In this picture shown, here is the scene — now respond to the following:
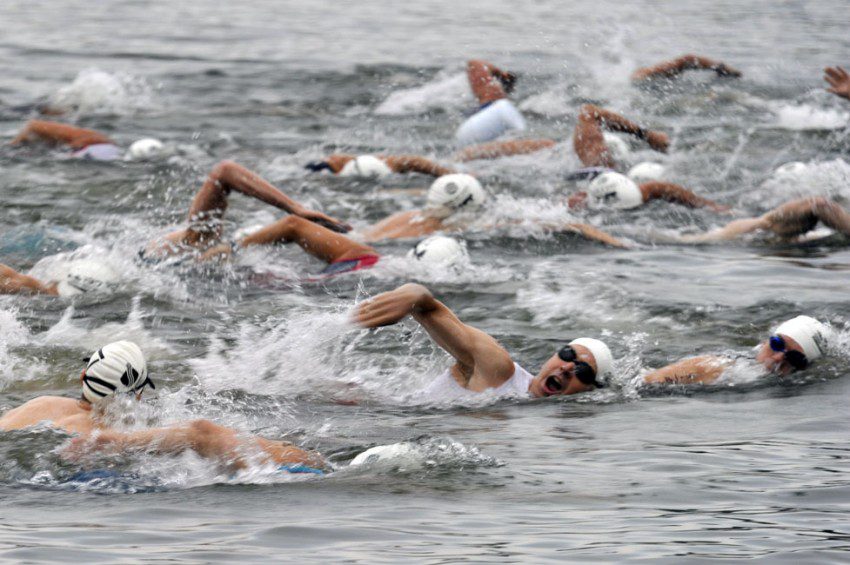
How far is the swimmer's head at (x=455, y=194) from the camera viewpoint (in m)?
13.7

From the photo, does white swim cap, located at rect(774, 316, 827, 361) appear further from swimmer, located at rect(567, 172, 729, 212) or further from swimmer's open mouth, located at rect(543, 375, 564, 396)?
swimmer, located at rect(567, 172, 729, 212)

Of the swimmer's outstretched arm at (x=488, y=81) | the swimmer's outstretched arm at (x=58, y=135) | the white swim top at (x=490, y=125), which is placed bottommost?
the swimmer's outstretched arm at (x=58, y=135)

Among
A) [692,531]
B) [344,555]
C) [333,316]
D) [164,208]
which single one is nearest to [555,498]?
[692,531]

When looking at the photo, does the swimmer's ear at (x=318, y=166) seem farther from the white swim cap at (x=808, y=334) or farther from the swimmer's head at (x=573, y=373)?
the white swim cap at (x=808, y=334)

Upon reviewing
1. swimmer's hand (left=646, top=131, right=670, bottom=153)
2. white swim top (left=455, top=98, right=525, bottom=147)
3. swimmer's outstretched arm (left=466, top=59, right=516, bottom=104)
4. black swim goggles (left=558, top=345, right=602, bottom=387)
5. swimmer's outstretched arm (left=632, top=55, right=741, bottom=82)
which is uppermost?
swimmer's outstretched arm (left=632, top=55, right=741, bottom=82)

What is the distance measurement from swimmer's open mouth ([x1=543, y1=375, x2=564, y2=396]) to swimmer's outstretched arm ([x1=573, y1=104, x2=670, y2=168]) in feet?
21.1

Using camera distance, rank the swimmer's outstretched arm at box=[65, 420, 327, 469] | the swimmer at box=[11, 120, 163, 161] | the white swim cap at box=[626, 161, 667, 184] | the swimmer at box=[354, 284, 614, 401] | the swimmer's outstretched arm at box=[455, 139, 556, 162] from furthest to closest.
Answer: the swimmer at box=[11, 120, 163, 161], the swimmer's outstretched arm at box=[455, 139, 556, 162], the white swim cap at box=[626, 161, 667, 184], the swimmer at box=[354, 284, 614, 401], the swimmer's outstretched arm at box=[65, 420, 327, 469]

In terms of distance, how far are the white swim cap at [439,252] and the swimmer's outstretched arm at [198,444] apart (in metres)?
4.86

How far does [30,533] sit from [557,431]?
3.29m

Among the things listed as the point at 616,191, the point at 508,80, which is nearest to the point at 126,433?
the point at 616,191

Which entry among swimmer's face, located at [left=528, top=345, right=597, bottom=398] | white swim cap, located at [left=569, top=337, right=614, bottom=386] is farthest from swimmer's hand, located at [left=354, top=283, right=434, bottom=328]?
white swim cap, located at [left=569, top=337, right=614, bottom=386]

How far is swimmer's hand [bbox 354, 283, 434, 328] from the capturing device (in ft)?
26.9

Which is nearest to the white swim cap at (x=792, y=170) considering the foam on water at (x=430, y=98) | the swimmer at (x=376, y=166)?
the swimmer at (x=376, y=166)

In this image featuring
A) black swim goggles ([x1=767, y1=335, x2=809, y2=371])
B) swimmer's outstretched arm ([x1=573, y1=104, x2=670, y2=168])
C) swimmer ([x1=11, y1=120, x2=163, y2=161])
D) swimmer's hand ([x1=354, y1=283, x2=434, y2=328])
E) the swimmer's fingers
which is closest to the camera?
swimmer's hand ([x1=354, y1=283, x2=434, y2=328])
